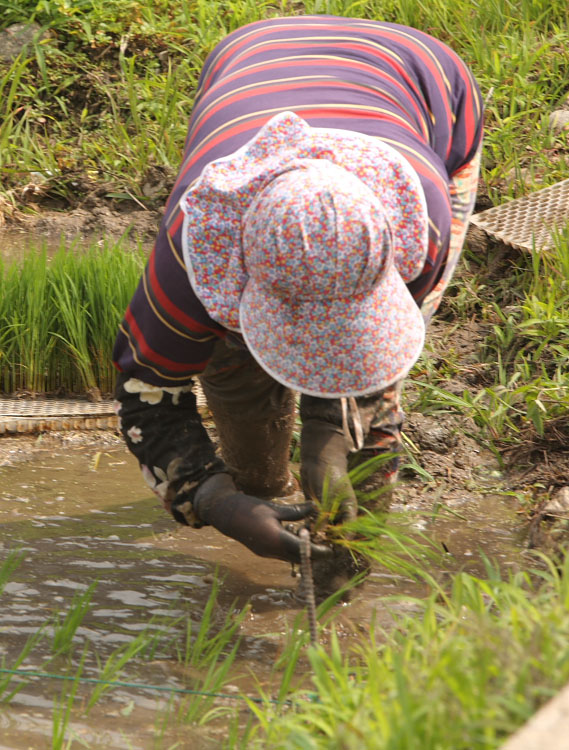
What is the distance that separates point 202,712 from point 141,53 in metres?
4.64

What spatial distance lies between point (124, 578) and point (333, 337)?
4.51 feet

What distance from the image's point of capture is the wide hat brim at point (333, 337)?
187 cm

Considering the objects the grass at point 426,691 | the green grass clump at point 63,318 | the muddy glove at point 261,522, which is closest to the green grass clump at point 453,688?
the grass at point 426,691

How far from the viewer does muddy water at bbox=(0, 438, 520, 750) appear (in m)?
2.28

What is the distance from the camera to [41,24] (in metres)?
6.12

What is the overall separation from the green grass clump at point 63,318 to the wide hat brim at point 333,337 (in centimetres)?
201

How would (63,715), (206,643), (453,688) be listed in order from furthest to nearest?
(206,643)
(63,715)
(453,688)

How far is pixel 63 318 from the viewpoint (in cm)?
388

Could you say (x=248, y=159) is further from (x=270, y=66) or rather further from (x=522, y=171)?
(x=522, y=171)

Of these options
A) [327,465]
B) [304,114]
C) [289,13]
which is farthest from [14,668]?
[289,13]

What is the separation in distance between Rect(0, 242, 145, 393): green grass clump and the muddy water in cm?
36

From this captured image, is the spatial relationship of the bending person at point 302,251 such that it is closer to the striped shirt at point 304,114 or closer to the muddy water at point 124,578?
the striped shirt at point 304,114

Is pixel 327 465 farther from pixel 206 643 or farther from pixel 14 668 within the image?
pixel 14 668

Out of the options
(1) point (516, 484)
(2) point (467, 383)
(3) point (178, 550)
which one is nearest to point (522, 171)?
(2) point (467, 383)
